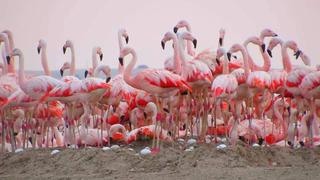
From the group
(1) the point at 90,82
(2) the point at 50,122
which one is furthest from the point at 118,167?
(2) the point at 50,122

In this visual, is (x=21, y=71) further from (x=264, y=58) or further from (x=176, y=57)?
(x=264, y=58)

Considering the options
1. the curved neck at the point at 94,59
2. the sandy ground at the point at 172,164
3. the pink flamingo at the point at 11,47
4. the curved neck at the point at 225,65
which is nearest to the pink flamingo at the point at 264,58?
the curved neck at the point at 225,65

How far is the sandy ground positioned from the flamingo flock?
803 millimetres

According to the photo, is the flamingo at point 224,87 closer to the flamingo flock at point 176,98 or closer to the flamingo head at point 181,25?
the flamingo flock at point 176,98

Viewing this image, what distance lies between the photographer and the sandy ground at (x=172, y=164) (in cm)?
825

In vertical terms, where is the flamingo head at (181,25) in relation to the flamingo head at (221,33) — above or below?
above

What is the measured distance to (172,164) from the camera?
29.3 ft

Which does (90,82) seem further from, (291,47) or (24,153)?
(291,47)

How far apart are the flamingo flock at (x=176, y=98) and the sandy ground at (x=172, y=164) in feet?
2.63

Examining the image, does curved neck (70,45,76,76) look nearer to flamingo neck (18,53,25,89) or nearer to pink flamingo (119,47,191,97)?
flamingo neck (18,53,25,89)

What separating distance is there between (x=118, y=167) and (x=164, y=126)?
3.20 metres

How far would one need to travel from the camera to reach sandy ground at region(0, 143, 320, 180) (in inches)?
325

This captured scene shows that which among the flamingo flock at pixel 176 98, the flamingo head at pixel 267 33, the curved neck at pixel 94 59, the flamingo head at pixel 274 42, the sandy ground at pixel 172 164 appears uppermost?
the flamingo head at pixel 267 33

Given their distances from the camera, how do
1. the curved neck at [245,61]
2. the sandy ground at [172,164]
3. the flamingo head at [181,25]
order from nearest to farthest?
the sandy ground at [172,164]
the curved neck at [245,61]
the flamingo head at [181,25]
